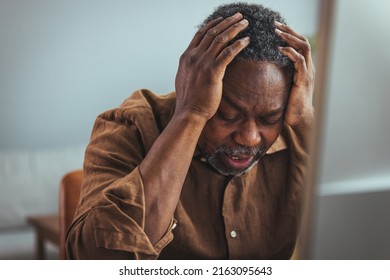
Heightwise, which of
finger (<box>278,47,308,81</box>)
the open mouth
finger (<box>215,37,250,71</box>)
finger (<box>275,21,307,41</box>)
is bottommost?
the open mouth

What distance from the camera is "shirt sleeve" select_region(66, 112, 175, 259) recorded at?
111 centimetres

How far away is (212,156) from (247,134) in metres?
0.08

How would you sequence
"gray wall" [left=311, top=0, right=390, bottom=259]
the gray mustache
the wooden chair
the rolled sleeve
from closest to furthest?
"gray wall" [left=311, top=0, right=390, bottom=259] → the rolled sleeve → the gray mustache → the wooden chair

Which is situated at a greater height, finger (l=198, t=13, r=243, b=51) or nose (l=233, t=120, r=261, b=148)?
finger (l=198, t=13, r=243, b=51)

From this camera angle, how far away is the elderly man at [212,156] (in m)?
1.13

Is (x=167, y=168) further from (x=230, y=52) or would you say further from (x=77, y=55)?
(x=77, y=55)

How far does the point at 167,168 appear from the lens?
114cm

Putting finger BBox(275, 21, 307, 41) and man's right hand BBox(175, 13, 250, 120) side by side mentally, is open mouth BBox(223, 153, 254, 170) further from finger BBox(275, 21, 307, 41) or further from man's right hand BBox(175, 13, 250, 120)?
finger BBox(275, 21, 307, 41)

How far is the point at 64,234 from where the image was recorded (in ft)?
4.40

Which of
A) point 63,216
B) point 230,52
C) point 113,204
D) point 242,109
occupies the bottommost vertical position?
point 63,216

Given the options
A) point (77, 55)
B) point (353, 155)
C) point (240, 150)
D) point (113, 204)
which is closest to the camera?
point (353, 155)

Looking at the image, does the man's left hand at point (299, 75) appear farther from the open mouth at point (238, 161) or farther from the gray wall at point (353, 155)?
the gray wall at point (353, 155)

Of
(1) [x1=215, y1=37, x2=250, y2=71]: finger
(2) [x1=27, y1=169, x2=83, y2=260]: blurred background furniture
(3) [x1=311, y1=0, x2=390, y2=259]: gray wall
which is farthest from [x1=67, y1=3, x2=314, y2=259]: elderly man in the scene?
(3) [x1=311, y1=0, x2=390, y2=259]: gray wall

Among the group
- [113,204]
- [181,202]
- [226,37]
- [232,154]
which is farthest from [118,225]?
[226,37]
